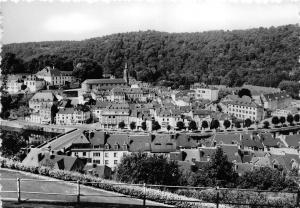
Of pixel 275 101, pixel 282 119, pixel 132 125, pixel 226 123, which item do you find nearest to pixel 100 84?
pixel 132 125

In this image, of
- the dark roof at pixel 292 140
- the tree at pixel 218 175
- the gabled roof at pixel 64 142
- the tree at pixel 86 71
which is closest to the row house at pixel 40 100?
the tree at pixel 86 71

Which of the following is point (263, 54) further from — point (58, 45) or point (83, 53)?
point (58, 45)

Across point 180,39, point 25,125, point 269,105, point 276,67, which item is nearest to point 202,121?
point 269,105

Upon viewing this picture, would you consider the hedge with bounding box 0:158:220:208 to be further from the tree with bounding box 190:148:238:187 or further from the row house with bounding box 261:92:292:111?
the row house with bounding box 261:92:292:111

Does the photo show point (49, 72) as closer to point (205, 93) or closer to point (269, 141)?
point (205, 93)

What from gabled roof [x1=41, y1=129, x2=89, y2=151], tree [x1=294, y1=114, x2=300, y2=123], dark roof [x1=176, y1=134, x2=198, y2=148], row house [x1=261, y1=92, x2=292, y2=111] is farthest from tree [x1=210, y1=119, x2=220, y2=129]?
gabled roof [x1=41, y1=129, x2=89, y2=151]
